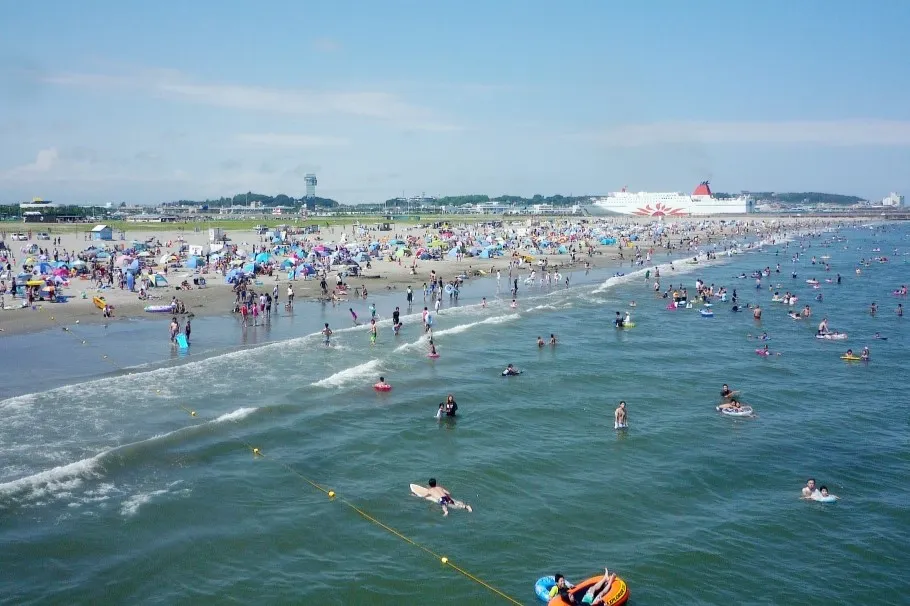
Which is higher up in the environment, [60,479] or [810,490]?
[60,479]

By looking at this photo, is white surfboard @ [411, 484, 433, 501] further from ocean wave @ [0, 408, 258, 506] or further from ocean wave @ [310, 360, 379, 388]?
ocean wave @ [310, 360, 379, 388]

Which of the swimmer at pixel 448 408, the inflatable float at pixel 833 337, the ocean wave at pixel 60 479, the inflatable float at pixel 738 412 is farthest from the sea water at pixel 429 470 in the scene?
the inflatable float at pixel 833 337

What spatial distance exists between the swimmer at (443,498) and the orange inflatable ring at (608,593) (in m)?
4.22

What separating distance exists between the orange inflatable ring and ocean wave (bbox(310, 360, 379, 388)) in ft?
50.6

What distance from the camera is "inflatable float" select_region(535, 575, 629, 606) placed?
12680mm

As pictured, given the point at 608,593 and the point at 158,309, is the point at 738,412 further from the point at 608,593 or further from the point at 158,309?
the point at 158,309

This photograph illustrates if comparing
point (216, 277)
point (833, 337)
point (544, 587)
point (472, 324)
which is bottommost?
point (544, 587)

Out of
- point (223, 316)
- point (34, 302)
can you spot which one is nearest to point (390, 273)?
point (223, 316)

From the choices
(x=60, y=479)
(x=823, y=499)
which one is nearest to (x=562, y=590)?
(x=823, y=499)

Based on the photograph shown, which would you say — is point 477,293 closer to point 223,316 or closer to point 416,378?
point 223,316

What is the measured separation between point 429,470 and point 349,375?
9878 mm

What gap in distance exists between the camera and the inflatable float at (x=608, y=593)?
12680 mm

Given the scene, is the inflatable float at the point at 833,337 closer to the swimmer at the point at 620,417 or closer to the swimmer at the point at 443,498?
the swimmer at the point at 620,417

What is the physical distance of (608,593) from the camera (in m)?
12.9
